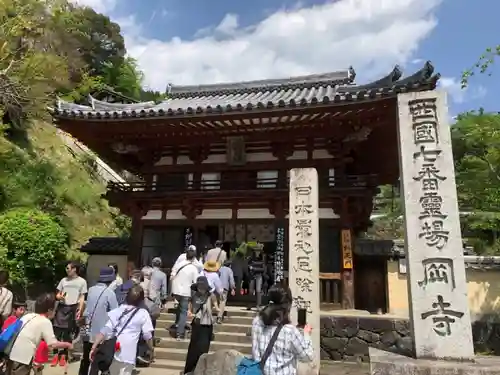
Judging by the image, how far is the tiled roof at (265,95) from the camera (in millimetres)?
8789

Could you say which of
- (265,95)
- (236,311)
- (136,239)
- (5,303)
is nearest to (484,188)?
(265,95)

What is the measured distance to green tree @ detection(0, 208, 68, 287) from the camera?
37.9 feet

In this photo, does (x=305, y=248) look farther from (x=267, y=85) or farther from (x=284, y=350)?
(x=267, y=85)

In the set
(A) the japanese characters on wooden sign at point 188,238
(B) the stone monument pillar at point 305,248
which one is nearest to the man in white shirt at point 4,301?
(B) the stone monument pillar at point 305,248

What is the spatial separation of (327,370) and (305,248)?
104 inches

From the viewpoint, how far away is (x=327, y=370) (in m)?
7.88

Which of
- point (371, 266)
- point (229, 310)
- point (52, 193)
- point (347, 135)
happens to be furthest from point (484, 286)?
point (52, 193)

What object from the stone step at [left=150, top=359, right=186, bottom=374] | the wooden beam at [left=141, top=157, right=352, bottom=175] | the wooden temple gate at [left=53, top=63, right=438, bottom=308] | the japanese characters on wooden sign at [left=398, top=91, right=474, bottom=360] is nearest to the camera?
the japanese characters on wooden sign at [left=398, top=91, right=474, bottom=360]

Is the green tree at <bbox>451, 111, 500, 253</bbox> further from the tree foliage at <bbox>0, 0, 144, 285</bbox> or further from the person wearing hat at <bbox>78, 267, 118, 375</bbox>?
the tree foliage at <bbox>0, 0, 144, 285</bbox>

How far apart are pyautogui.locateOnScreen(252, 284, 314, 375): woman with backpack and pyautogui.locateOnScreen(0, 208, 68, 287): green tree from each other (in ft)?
35.1

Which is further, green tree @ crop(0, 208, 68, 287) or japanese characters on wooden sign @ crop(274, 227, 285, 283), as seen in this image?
green tree @ crop(0, 208, 68, 287)

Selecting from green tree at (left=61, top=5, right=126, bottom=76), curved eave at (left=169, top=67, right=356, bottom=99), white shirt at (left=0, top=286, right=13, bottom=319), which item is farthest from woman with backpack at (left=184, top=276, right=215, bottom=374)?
green tree at (left=61, top=5, right=126, bottom=76)

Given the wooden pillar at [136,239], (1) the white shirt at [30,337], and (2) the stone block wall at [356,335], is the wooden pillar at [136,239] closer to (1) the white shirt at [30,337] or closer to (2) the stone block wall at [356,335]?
(2) the stone block wall at [356,335]

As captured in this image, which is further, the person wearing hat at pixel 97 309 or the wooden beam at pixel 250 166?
Result: the wooden beam at pixel 250 166
